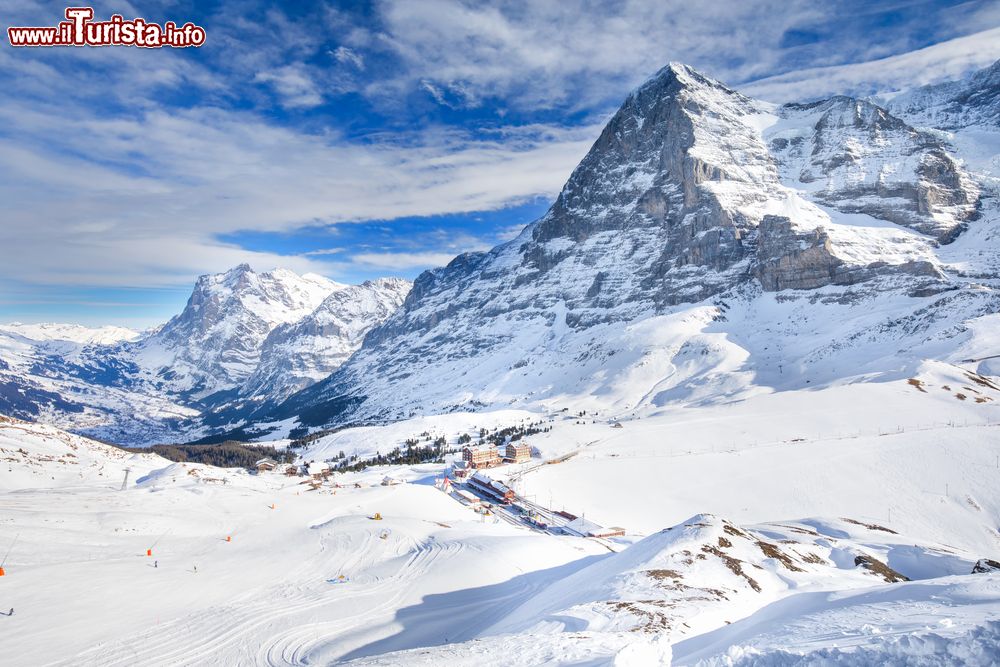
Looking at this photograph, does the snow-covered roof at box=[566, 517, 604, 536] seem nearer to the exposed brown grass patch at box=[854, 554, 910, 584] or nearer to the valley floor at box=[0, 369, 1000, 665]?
the valley floor at box=[0, 369, 1000, 665]

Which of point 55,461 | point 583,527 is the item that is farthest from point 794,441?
point 55,461

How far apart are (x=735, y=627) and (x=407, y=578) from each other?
72.6ft

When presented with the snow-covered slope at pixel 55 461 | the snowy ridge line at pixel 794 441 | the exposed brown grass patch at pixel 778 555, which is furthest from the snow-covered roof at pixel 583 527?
the snow-covered slope at pixel 55 461

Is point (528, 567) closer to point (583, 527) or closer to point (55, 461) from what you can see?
point (583, 527)

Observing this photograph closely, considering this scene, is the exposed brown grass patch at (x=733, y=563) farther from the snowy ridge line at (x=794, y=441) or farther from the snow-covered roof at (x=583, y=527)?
the snowy ridge line at (x=794, y=441)

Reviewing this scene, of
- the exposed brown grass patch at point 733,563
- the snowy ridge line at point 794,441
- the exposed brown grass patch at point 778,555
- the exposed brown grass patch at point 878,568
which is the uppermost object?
the exposed brown grass patch at point 733,563

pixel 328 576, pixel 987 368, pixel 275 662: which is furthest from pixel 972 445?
pixel 275 662

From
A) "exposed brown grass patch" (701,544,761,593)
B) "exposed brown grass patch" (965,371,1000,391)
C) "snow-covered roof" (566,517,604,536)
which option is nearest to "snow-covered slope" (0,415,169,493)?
"snow-covered roof" (566,517,604,536)

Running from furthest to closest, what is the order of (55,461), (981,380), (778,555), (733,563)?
(981,380)
(55,461)
(778,555)
(733,563)

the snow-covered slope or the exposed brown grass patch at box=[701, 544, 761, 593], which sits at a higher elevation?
the snow-covered slope

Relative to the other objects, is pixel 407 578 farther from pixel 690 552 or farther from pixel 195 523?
pixel 195 523

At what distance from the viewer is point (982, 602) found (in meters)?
15.0

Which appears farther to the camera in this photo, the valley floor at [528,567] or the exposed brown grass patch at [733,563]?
the exposed brown grass patch at [733,563]

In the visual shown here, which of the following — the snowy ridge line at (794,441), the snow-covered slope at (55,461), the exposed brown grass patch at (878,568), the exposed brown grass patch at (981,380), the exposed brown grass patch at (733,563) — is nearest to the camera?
the exposed brown grass patch at (733,563)
